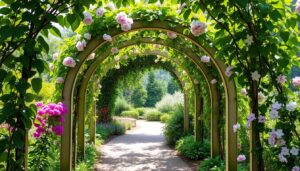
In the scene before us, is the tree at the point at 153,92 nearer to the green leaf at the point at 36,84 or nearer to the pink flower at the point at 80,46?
the pink flower at the point at 80,46

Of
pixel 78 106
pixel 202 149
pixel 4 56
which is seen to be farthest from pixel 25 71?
pixel 202 149

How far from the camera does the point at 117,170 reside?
6633mm

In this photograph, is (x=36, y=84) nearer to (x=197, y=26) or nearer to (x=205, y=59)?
(x=197, y=26)

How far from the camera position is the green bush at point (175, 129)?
33.4 ft

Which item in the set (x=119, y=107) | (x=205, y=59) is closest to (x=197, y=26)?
(x=205, y=59)

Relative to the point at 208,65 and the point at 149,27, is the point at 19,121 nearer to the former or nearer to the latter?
the point at 149,27

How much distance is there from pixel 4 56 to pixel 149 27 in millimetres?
2674

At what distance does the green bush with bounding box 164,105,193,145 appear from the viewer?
10169 mm

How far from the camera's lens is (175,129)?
10.2m

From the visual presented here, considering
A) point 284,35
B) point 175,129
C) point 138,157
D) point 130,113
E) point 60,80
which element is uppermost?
point 284,35

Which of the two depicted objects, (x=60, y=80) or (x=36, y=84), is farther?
(x=60, y=80)

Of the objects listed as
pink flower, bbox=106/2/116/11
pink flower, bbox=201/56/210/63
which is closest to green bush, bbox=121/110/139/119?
pink flower, bbox=201/56/210/63

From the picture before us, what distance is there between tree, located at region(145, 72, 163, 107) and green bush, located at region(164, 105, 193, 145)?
21.3m

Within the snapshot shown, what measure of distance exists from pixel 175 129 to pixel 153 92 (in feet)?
72.8
